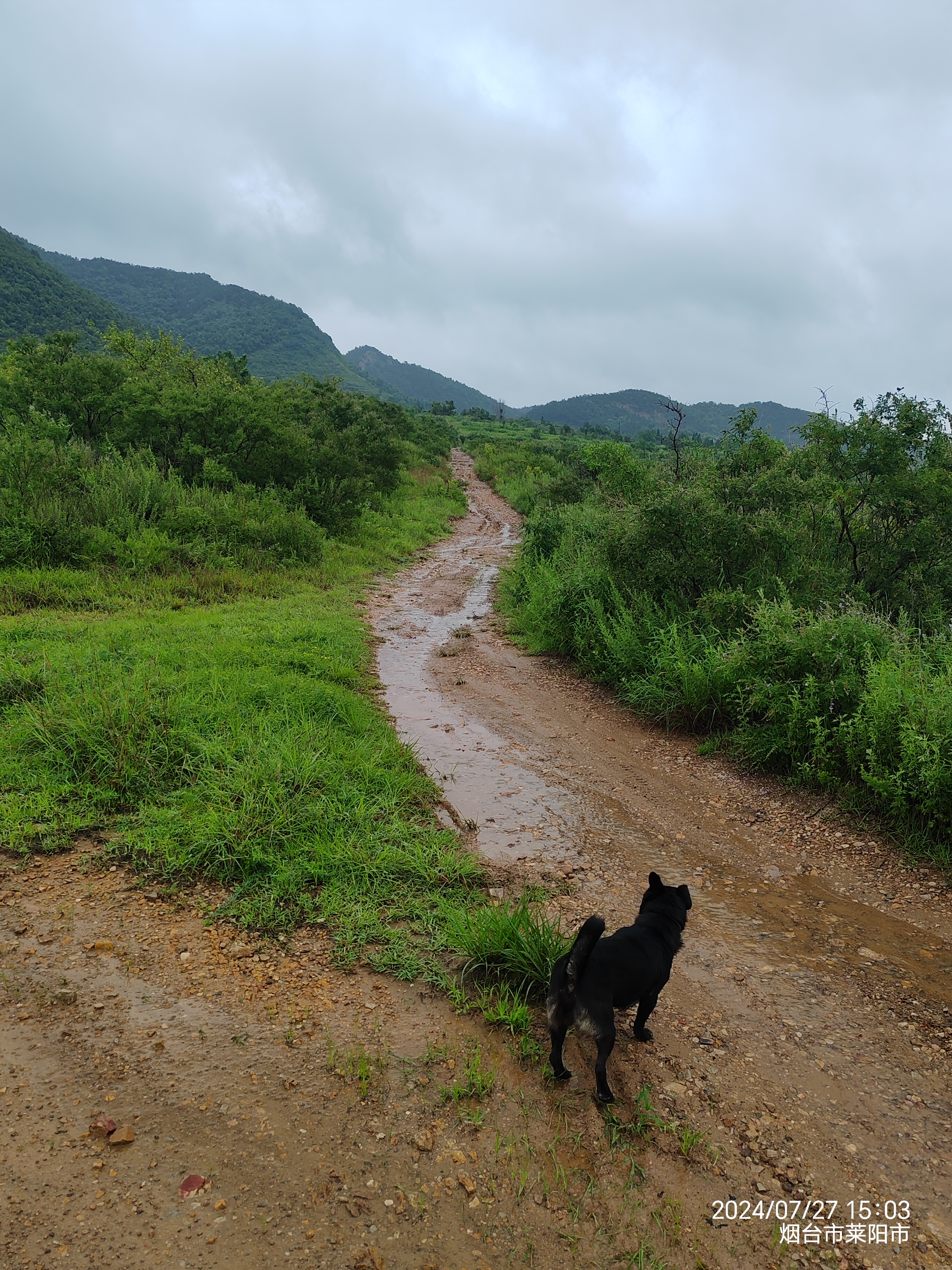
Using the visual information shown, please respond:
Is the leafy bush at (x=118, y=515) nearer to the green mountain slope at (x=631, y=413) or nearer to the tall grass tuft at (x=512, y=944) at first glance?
the tall grass tuft at (x=512, y=944)

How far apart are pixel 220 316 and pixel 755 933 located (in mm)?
137722

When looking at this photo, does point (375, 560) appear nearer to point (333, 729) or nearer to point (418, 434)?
point (333, 729)

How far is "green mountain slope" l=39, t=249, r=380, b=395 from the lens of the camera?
99875 millimetres

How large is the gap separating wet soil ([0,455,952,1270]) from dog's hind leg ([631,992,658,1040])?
0.22 ft

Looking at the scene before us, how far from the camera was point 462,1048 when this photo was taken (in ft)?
9.86

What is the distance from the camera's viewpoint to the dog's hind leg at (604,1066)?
8.59 ft

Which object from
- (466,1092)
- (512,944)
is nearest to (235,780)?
(512,944)

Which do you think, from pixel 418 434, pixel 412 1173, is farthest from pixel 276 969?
pixel 418 434

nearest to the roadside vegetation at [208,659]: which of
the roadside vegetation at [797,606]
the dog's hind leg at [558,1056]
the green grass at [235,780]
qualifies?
the green grass at [235,780]

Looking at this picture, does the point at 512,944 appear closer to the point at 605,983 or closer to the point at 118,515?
the point at 605,983

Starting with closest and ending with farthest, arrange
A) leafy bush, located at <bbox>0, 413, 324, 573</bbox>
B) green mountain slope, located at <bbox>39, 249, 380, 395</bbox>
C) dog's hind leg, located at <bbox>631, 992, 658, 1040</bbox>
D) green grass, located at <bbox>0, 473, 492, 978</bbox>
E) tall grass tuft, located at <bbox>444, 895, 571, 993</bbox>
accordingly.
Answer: dog's hind leg, located at <bbox>631, 992, 658, 1040</bbox>, tall grass tuft, located at <bbox>444, 895, 571, 993</bbox>, green grass, located at <bbox>0, 473, 492, 978</bbox>, leafy bush, located at <bbox>0, 413, 324, 573</bbox>, green mountain slope, located at <bbox>39, 249, 380, 395</bbox>

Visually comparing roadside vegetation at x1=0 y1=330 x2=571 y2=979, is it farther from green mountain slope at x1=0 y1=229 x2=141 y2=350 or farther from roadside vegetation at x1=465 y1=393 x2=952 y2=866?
green mountain slope at x1=0 y1=229 x2=141 y2=350

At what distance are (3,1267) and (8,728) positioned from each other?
400cm

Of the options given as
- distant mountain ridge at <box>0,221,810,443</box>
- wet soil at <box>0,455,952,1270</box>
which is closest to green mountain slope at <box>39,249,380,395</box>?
distant mountain ridge at <box>0,221,810,443</box>
